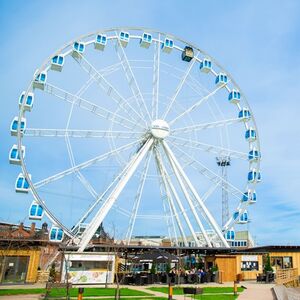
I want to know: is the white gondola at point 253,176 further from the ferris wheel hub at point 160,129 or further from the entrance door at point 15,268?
the entrance door at point 15,268

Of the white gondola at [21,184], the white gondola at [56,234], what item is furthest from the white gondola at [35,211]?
the white gondola at [56,234]

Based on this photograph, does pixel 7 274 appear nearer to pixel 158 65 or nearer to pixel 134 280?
pixel 134 280

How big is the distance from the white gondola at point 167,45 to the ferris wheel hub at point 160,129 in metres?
6.52

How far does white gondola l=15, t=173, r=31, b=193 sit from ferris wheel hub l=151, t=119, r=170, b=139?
34.5 ft

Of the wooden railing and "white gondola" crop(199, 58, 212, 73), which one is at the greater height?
"white gondola" crop(199, 58, 212, 73)

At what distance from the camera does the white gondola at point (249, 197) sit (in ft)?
108

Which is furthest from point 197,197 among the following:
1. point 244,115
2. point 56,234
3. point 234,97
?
point 56,234

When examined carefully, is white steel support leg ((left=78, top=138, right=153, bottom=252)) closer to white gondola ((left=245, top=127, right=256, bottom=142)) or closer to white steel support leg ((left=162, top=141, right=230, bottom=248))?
white steel support leg ((left=162, top=141, right=230, bottom=248))

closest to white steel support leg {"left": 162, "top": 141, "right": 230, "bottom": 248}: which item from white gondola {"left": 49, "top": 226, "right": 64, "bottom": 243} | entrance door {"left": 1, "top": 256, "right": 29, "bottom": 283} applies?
white gondola {"left": 49, "top": 226, "right": 64, "bottom": 243}

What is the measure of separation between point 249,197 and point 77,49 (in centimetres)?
1923

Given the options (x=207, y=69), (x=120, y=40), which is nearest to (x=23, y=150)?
(x=120, y=40)

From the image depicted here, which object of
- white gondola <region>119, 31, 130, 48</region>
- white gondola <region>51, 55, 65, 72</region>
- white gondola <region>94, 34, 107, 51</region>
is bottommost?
white gondola <region>51, 55, 65, 72</region>

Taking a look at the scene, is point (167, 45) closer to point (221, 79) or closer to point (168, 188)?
point (221, 79)

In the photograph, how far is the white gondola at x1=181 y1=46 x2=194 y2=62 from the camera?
3306cm
